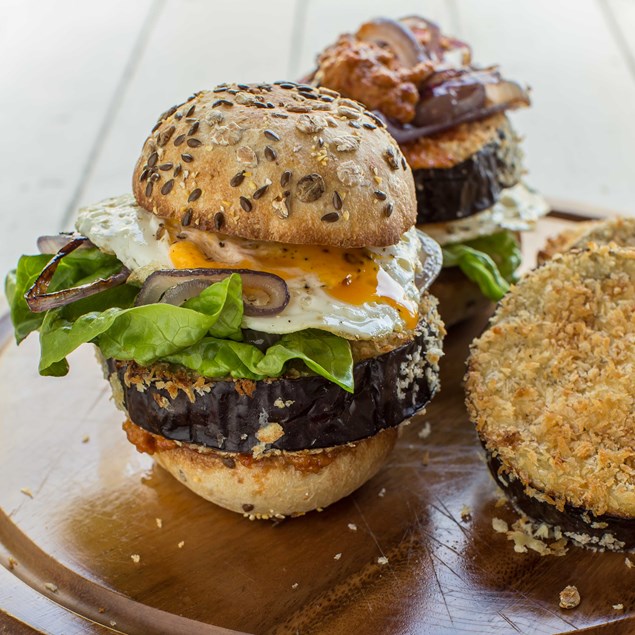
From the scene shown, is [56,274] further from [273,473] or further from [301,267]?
[273,473]

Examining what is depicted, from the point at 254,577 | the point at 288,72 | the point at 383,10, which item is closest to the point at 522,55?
the point at 383,10

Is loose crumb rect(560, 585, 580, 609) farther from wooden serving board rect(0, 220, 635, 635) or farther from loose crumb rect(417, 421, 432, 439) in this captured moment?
loose crumb rect(417, 421, 432, 439)

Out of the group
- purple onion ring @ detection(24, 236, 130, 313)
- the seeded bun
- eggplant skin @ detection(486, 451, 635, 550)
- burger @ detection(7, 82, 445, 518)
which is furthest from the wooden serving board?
the seeded bun

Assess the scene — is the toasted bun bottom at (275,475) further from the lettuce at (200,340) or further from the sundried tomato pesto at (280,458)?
the lettuce at (200,340)

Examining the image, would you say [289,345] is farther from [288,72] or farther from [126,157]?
[288,72]

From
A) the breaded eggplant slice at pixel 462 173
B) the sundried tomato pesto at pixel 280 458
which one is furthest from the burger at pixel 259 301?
the breaded eggplant slice at pixel 462 173

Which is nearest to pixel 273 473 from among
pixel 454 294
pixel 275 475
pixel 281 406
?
pixel 275 475
